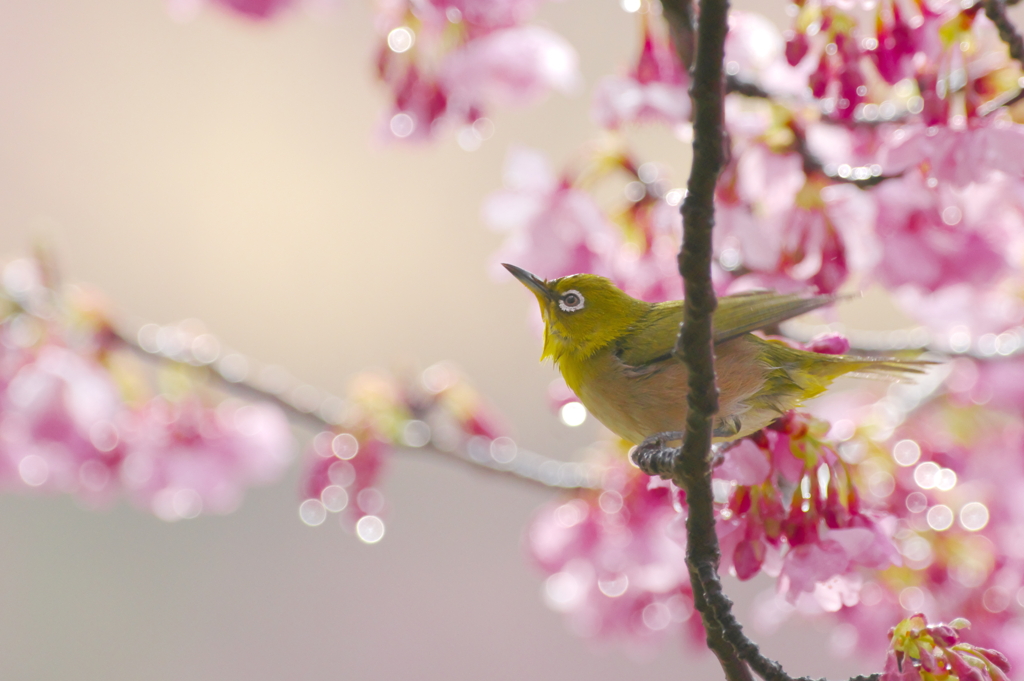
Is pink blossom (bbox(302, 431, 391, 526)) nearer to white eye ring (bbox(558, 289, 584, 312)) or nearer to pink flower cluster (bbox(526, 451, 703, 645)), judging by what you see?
pink flower cluster (bbox(526, 451, 703, 645))

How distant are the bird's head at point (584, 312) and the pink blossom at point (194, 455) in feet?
2.72

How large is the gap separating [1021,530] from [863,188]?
0.73 metres

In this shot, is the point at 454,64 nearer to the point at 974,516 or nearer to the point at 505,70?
the point at 505,70

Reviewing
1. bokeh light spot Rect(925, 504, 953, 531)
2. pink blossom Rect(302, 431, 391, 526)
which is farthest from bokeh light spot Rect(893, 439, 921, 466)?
pink blossom Rect(302, 431, 391, 526)

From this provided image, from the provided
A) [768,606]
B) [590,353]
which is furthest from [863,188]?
[768,606]

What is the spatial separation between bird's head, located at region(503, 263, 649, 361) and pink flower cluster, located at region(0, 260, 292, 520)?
83 cm

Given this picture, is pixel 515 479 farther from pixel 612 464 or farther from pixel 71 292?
pixel 71 292

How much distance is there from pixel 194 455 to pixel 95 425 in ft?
0.54

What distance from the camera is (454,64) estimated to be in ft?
3.79

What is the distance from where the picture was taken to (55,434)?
1463mm

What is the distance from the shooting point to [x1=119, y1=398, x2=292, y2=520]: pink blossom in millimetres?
1543

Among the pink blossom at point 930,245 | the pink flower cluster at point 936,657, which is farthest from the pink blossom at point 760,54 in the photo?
the pink flower cluster at point 936,657

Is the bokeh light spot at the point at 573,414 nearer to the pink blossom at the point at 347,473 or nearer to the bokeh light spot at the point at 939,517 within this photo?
the pink blossom at the point at 347,473

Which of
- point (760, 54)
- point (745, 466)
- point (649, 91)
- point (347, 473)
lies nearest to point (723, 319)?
point (745, 466)
